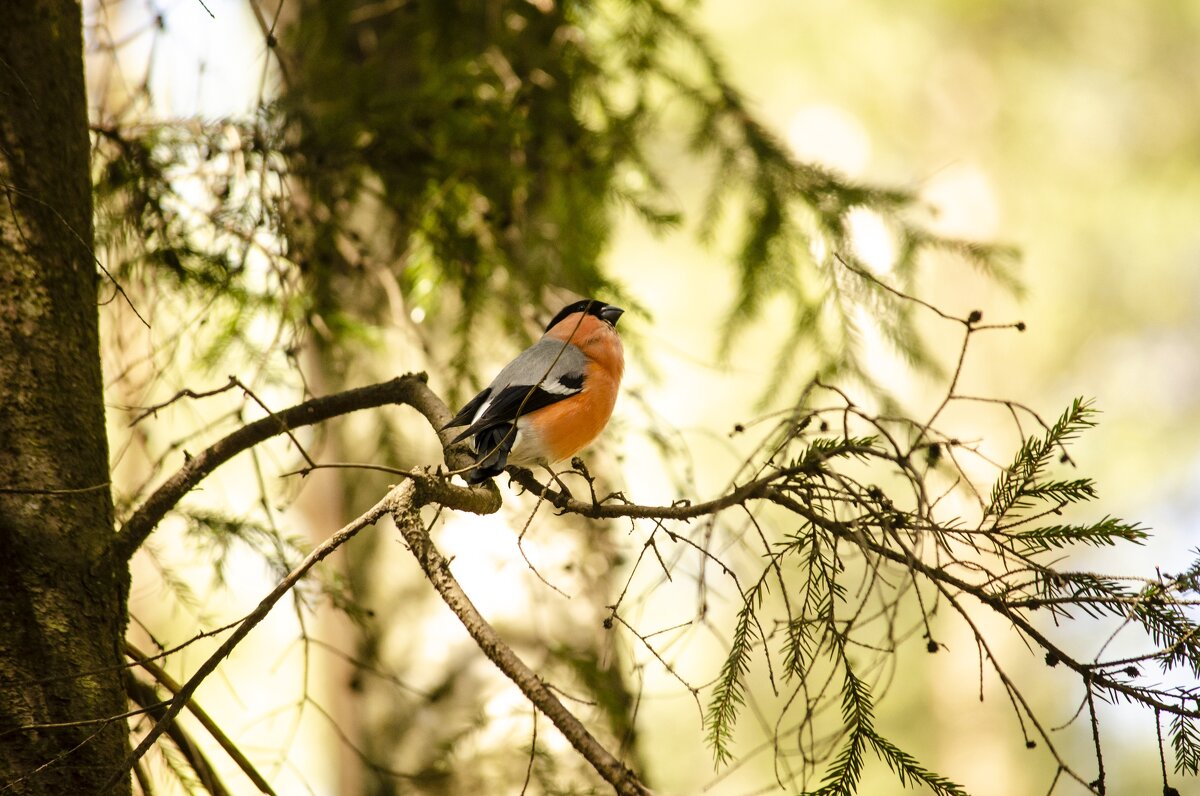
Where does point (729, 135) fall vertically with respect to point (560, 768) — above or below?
above

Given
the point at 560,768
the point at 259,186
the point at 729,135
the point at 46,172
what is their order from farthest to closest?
the point at 729,135
the point at 560,768
the point at 259,186
the point at 46,172

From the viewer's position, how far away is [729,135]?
3.19 metres

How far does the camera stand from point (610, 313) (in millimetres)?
3225

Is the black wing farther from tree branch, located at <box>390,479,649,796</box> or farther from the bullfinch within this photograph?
tree branch, located at <box>390,479,649,796</box>

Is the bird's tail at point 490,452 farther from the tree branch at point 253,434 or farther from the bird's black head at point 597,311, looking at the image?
the bird's black head at point 597,311

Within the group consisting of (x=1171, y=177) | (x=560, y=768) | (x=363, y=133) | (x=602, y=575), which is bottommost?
(x=560, y=768)

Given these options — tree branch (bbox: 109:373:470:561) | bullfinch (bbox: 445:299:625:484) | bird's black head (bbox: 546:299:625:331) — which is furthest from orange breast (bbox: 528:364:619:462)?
tree branch (bbox: 109:373:470:561)

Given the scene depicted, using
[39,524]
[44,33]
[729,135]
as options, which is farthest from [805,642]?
[729,135]

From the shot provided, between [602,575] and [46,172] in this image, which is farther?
[602,575]

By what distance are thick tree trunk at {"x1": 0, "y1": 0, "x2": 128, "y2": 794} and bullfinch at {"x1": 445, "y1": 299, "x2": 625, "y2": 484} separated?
2.92ft

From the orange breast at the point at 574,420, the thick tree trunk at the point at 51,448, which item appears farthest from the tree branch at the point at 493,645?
the orange breast at the point at 574,420

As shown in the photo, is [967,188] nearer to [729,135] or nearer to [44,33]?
[729,135]

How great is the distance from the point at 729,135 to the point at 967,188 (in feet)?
26.5

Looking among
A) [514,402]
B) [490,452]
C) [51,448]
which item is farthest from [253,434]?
[514,402]
